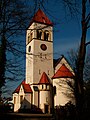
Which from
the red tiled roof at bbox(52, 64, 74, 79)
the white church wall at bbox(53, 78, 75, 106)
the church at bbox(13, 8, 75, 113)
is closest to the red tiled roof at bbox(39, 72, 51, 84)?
the church at bbox(13, 8, 75, 113)

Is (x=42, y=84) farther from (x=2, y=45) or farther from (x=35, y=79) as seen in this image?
(x=2, y=45)

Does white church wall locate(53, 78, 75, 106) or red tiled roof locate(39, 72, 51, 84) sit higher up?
red tiled roof locate(39, 72, 51, 84)

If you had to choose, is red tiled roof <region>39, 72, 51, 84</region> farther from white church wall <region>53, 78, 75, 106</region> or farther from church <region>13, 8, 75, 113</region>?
white church wall <region>53, 78, 75, 106</region>

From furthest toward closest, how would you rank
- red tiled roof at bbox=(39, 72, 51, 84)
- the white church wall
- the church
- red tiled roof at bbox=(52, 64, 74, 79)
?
1. red tiled roof at bbox=(39, 72, 51, 84)
2. red tiled roof at bbox=(52, 64, 74, 79)
3. the church
4. the white church wall

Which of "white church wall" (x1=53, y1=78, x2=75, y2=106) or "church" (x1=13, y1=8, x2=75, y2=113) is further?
"church" (x1=13, y1=8, x2=75, y2=113)

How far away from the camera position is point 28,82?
47.4 m

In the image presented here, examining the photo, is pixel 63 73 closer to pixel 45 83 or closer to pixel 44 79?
pixel 44 79

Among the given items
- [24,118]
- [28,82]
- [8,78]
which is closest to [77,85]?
[8,78]

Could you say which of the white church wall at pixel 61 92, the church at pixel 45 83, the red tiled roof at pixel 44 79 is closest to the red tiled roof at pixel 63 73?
the church at pixel 45 83

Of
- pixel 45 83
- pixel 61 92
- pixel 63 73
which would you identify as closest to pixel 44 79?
pixel 45 83

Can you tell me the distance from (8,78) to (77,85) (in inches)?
143

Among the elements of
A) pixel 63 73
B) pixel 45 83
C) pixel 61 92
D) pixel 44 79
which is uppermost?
pixel 63 73

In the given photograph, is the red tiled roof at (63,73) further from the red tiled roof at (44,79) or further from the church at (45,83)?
the red tiled roof at (44,79)

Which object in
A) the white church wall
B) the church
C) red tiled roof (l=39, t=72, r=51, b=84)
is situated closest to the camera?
the white church wall
